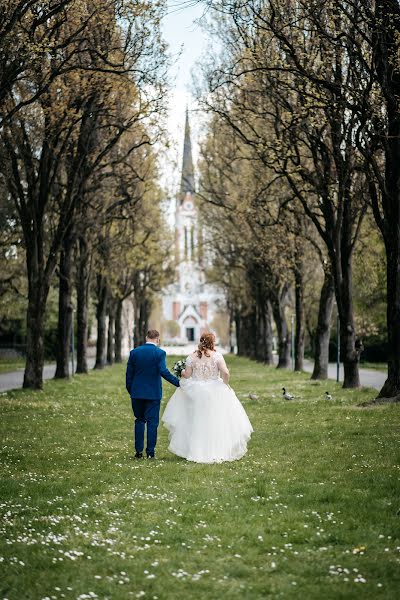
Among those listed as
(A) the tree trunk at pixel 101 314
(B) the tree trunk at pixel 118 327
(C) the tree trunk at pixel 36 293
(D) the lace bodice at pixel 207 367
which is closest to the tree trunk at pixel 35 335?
(C) the tree trunk at pixel 36 293

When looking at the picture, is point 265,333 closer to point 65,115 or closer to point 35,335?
point 35,335

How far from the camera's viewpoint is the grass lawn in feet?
20.6

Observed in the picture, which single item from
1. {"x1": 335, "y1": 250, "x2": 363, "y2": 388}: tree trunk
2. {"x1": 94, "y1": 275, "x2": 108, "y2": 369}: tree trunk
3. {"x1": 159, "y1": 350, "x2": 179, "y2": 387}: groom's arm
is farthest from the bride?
{"x1": 94, "y1": 275, "x2": 108, "y2": 369}: tree trunk

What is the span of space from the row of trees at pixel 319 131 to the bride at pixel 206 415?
635 cm

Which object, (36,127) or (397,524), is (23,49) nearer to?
(36,127)

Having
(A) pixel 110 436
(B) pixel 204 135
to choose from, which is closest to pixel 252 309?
(B) pixel 204 135

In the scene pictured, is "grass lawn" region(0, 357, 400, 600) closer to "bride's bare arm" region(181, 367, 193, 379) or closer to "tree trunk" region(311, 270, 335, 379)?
"bride's bare arm" region(181, 367, 193, 379)

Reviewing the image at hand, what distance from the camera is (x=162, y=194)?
4566 centimetres

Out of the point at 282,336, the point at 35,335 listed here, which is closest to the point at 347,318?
the point at 35,335

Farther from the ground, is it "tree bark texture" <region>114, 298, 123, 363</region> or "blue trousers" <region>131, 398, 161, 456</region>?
"tree bark texture" <region>114, 298, 123, 363</region>

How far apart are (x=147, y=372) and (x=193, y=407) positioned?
0.83m

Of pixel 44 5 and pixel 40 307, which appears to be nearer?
pixel 44 5

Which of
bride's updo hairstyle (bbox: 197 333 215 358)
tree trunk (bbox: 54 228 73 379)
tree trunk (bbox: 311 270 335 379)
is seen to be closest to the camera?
bride's updo hairstyle (bbox: 197 333 215 358)

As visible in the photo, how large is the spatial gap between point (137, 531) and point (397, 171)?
1295 centimetres
